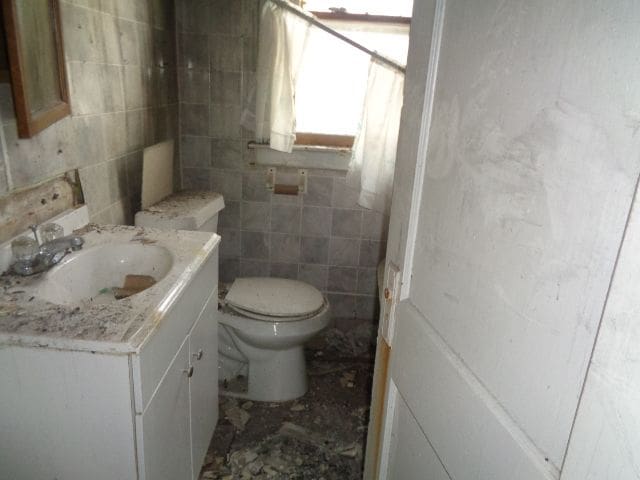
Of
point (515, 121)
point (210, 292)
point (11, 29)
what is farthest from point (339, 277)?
point (515, 121)

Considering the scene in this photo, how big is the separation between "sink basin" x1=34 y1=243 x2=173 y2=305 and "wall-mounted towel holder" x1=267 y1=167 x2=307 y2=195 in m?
1.04

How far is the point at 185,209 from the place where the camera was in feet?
6.20

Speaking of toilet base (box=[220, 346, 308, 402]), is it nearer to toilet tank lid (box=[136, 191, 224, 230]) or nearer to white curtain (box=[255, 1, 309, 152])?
toilet tank lid (box=[136, 191, 224, 230])

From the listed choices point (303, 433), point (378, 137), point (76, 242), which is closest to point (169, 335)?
point (76, 242)

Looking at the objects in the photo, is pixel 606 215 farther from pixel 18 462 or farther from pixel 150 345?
pixel 18 462

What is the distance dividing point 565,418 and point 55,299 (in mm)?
1099

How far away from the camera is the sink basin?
1.25 meters

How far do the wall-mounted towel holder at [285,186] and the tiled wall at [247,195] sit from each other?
0.03 meters

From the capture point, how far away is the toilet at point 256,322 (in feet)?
6.25

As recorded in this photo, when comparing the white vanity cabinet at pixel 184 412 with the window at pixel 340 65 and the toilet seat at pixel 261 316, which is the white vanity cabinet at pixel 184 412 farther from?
the window at pixel 340 65

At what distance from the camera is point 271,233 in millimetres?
2426

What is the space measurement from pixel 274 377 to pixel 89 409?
3.91ft

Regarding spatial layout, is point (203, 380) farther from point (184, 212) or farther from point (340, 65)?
point (340, 65)

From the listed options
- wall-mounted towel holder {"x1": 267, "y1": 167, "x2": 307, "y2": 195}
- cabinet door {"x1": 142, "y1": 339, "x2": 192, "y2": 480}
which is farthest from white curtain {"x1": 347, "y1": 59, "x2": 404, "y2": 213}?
cabinet door {"x1": 142, "y1": 339, "x2": 192, "y2": 480}
